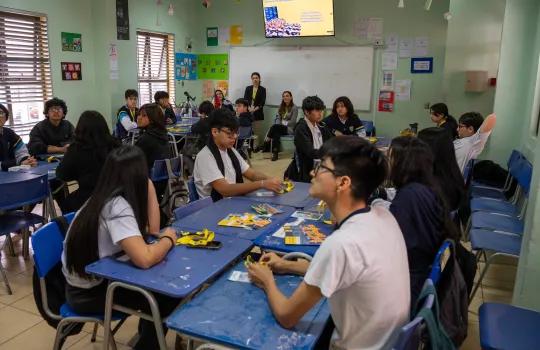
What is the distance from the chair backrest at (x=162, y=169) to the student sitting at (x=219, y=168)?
39.0 inches

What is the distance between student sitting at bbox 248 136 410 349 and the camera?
1.22m

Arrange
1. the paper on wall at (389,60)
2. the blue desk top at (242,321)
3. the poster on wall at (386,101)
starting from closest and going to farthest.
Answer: the blue desk top at (242,321), the paper on wall at (389,60), the poster on wall at (386,101)

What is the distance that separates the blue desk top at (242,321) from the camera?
135 cm

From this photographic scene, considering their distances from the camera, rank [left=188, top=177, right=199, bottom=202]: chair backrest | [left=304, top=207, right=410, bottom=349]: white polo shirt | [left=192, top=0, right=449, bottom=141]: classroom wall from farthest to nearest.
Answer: [left=192, top=0, right=449, bottom=141]: classroom wall
[left=188, top=177, right=199, bottom=202]: chair backrest
[left=304, top=207, right=410, bottom=349]: white polo shirt

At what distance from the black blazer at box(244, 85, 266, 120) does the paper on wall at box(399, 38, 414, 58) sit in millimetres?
2715

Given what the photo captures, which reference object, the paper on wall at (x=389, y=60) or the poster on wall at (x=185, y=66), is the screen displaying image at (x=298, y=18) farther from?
the poster on wall at (x=185, y=66)

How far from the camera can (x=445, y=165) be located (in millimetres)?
3004

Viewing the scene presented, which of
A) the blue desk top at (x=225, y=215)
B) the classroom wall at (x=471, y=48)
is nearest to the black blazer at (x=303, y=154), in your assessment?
the blue desk top at (x=225, y=215)

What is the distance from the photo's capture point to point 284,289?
1.69 m

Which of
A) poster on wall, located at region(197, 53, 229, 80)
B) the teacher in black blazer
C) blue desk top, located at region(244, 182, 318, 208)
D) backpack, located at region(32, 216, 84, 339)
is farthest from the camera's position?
poster on wall, located at region(197, 53, 229, 80)

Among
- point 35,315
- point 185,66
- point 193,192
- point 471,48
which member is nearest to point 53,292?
point 35,315

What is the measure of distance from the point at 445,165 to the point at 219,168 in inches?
62.4

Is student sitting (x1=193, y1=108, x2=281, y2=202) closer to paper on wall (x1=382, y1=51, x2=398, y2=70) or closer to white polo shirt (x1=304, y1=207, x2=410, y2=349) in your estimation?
white polo shirt (x1=304, y1=207, x2=410, y2=349)

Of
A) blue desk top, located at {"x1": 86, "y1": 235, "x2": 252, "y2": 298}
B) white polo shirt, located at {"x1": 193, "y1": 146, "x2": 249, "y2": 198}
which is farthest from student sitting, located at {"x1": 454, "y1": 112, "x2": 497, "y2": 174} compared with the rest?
blue desk top, located at {"x1": 86, "y1": 235, "x2": 252, "y2": 298}
